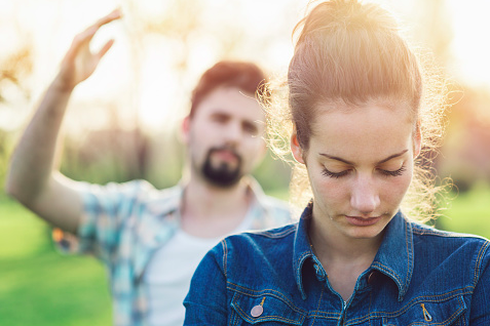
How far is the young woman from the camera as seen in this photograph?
1670 millimetres

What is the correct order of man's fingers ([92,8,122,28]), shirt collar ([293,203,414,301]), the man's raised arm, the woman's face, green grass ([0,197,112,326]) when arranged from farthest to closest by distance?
green grass ([0,197,112,326]) < the man's raised arm < man's fingers ([92,8,122,28]) < shirt collar ([293,203,414,301]) < the woman's face

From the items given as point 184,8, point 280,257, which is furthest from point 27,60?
point 280,257

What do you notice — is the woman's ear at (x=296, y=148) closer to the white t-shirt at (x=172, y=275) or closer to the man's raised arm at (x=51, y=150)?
the man's raised arm at (x=51, y=150)

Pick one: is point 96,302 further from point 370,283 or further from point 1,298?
point 370,283

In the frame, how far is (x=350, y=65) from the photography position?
A: 1.71m

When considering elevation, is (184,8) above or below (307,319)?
below

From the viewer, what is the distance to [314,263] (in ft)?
6.15

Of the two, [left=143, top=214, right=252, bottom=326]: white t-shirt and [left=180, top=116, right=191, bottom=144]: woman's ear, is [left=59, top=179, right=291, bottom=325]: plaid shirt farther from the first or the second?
[left=180, top=116, right=191, bottom=144]: woman's ear

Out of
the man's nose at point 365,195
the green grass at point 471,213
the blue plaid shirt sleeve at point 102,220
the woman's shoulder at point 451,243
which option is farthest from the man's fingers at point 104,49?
the green grass at point 471,213

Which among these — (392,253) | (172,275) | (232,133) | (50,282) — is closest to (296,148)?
(392,253)

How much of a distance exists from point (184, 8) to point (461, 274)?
11.5m

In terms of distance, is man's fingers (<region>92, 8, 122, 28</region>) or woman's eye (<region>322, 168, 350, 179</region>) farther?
man's fingers (<region>92, 8, 122, 28</region>)

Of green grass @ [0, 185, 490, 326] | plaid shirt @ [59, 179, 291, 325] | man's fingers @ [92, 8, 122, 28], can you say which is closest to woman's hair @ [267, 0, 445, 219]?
man's fingers @ [92, 8, 122, 28]

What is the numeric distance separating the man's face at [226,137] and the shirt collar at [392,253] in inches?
65.9
